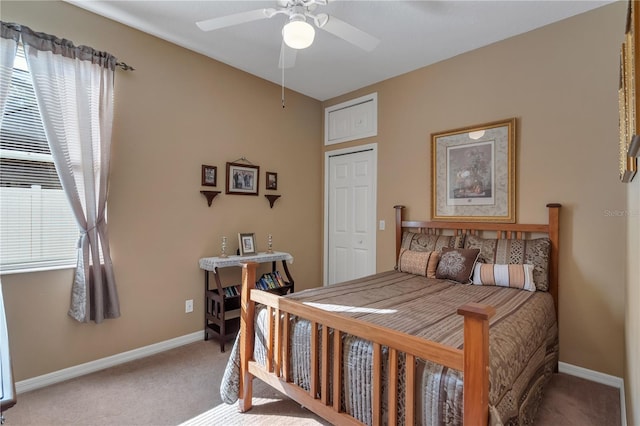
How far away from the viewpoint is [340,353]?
1.53 metres

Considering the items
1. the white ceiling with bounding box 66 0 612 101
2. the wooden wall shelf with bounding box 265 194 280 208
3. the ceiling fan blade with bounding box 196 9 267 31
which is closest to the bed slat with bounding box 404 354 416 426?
the ceiling fan blade with bounding box 196 9 267 31

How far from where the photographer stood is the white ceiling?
237 cm

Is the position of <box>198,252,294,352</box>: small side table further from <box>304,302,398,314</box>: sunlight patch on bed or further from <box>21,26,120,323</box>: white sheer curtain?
<box>304,302,398,314</box>: sunlight patch on bed

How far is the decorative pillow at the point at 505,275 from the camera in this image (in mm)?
2391

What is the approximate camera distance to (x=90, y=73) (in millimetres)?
2408

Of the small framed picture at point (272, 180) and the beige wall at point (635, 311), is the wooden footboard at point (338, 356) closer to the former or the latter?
the beige wall at point (635, 311)

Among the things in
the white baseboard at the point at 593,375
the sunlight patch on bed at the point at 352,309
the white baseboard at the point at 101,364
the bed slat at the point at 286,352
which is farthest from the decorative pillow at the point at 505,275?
the white baseboard at the point at 101,364

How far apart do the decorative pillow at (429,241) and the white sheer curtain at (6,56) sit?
3295mm

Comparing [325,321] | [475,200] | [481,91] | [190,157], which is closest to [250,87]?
[190,157]

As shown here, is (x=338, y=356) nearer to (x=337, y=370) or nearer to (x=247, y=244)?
(x=337, y=370)

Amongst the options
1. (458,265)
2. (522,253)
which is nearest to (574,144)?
(522,253)

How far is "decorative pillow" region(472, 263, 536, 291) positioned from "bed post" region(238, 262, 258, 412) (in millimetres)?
1802

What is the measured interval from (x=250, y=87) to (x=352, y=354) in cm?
304

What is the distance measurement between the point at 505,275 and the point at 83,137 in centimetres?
335
